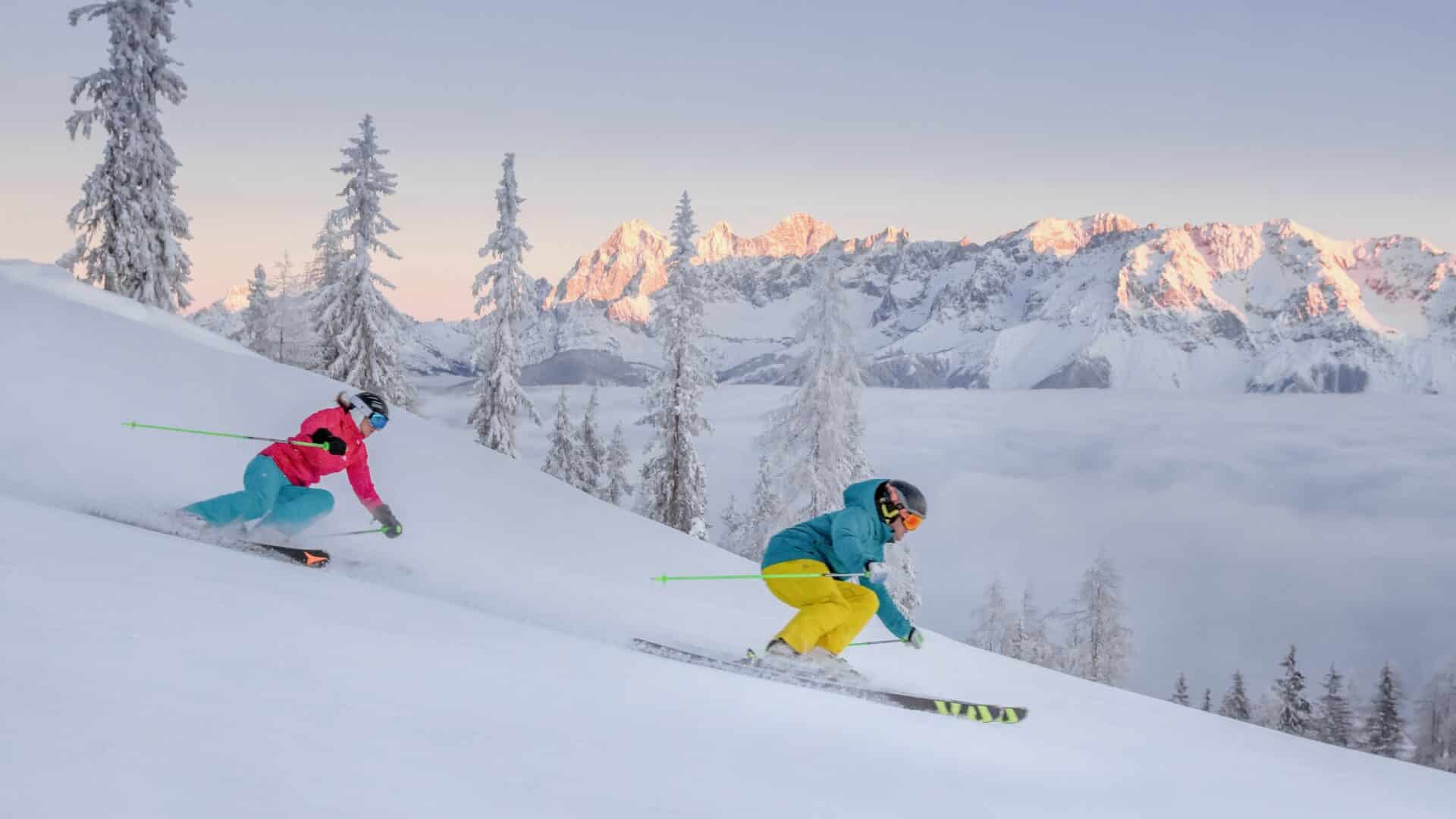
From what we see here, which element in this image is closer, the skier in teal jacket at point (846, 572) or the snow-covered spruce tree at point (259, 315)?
the skier in teal jacket at point (846, 572)

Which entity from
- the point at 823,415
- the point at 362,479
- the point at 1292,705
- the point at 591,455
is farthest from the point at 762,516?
the point at 362,479

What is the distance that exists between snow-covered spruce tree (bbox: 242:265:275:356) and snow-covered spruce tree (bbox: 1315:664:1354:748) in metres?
56.0

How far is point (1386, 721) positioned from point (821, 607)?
49111 millimetres

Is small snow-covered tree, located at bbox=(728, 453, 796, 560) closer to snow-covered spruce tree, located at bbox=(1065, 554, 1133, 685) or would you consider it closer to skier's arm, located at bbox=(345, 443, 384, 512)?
skier's arm, located at bbox=(345, 443, 384, 512)

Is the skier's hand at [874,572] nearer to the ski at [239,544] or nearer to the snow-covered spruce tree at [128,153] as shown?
the ski at [239,544]

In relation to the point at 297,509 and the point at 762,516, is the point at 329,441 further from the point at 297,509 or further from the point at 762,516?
the point at 762,516

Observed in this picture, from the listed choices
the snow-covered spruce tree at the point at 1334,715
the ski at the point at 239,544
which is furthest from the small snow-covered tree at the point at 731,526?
the ski at the point at 239,544

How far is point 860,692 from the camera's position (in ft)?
20.8

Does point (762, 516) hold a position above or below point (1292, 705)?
above

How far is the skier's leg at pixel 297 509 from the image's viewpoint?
760 centimetres

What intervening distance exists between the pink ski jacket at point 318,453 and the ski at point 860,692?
10.9ft

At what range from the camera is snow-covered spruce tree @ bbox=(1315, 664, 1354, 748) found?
43.6 m

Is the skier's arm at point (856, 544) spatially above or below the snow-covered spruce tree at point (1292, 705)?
above

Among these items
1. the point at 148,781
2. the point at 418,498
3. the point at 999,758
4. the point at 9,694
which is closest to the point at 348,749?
the point at 148,781
